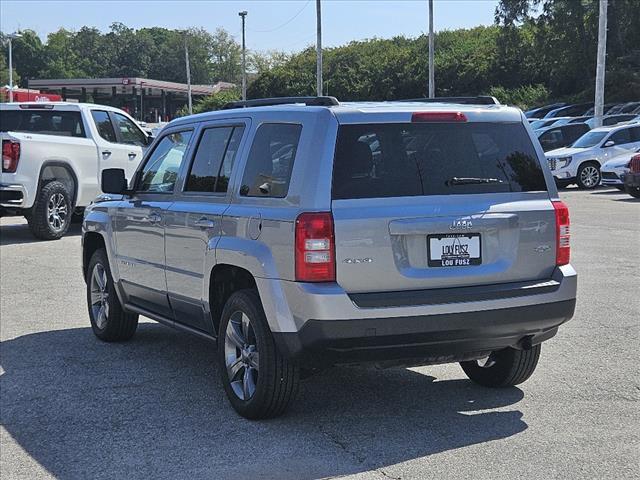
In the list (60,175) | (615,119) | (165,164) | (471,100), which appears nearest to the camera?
(471,100)

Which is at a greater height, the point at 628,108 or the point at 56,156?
the point at 628,108

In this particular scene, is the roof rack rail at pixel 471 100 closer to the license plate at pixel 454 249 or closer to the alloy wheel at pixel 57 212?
the license plate at pixel 454 249

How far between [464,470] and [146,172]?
12.6 feet

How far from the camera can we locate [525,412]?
5789 mm

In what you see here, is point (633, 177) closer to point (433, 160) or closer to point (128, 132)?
point (128, 132)

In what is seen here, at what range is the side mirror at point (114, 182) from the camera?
7.49 meters

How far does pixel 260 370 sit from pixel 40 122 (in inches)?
452

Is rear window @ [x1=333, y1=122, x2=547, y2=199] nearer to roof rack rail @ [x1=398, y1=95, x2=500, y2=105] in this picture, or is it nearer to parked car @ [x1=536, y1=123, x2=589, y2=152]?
roof rack rail @ [x1=398, y1=95, x2=500, y2=105]

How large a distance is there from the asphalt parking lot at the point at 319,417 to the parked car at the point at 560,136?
20515 mm

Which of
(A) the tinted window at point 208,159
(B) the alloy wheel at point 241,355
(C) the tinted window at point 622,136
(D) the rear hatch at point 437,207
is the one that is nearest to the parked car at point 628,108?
(C) the tinted window at point 622,136

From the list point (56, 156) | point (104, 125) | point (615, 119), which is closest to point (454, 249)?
point (56, 156)

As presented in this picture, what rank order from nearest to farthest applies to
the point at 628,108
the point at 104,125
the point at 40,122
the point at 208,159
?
the point at 208,159, the point at 40,122, the point at 104,125, the point at 628,108

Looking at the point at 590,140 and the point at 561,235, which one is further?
the point at 590,140

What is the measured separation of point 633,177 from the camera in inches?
810
